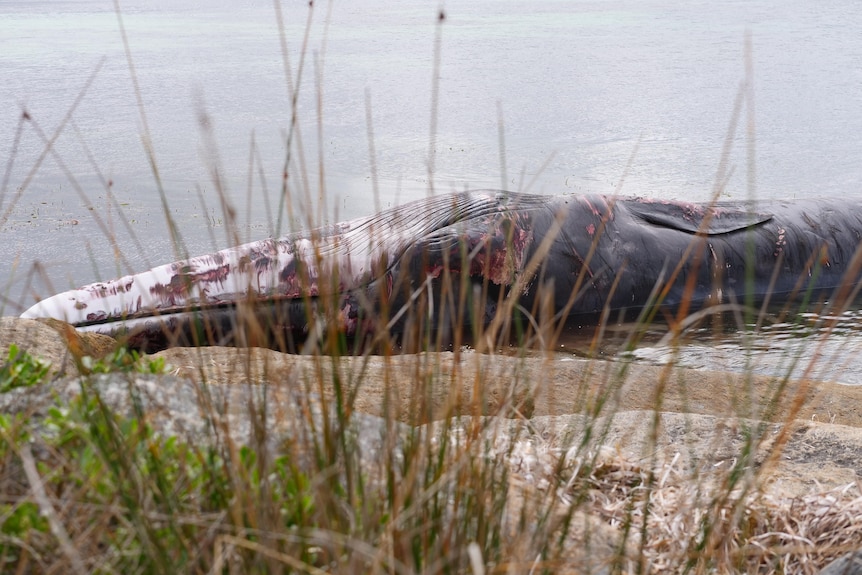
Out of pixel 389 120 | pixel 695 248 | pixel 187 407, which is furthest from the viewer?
pixel 389 120

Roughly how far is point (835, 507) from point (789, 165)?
622 centimetres

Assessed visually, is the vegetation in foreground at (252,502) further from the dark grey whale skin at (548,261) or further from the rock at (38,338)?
the dark grey whale skin at (548,261)

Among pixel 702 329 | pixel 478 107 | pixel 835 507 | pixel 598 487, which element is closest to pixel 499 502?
pixel 598 487

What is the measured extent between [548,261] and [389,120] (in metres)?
4.19

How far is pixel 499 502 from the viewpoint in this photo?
1.81 m

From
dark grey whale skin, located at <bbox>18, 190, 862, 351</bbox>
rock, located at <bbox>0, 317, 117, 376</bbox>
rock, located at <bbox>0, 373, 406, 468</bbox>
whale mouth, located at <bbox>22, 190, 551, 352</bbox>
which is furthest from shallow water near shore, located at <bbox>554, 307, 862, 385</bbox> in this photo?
rock, located at <bbox>0, 373, 406, 468</bbox>

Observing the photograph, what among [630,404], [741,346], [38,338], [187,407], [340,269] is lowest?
[741,346]

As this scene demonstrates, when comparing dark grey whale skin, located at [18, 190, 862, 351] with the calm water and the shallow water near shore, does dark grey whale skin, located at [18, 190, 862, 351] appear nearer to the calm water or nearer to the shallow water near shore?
the shallow water near shore

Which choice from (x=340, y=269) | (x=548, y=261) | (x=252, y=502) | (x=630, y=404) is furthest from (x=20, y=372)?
(x=548, y=261)

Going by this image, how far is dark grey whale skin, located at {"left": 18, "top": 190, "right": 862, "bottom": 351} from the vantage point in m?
5.02

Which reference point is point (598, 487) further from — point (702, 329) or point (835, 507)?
Answer: point (702, 329)

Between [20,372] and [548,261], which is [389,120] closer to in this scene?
[548,261]

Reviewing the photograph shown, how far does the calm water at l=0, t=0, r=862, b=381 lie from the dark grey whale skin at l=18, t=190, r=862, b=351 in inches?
14.8

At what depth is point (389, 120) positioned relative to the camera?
9289 mm
